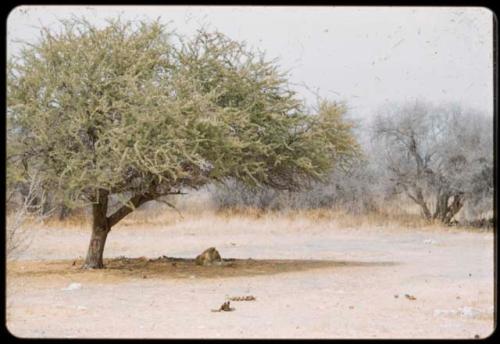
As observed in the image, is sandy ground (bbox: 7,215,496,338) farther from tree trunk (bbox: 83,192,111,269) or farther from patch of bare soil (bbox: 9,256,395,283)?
tree trunk (bbox: 83,192,111,269)

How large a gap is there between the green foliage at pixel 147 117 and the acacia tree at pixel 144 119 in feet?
0.09

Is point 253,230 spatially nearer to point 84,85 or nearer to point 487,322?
point 84,85

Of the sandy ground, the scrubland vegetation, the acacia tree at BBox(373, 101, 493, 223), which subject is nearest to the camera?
the sandy ground

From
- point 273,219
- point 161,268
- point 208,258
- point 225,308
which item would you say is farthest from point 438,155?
point 225,308

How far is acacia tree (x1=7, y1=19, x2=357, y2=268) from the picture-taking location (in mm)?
17266

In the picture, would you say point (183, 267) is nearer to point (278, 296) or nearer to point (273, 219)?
point (278, 296)

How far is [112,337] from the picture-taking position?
1065 cm

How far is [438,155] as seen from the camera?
37250mm

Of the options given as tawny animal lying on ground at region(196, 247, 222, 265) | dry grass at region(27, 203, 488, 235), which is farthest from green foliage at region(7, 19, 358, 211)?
dry grass at region(27, 203, 488, 235)

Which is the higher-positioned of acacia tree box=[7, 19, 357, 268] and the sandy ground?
acacia tree box=[7, 19, 357, 268]

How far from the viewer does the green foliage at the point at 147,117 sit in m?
17.3

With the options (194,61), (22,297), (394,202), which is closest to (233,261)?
(194,61)

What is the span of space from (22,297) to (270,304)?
4594mm

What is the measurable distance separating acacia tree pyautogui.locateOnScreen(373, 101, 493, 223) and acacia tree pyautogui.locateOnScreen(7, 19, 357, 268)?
52.6ft
